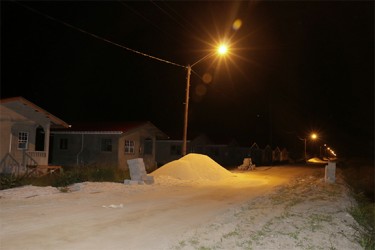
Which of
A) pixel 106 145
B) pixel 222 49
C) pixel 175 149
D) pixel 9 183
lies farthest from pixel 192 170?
pixel 175 149

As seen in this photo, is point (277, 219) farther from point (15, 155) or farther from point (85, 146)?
point (85, 146)

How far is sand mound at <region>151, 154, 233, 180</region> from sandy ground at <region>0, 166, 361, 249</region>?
709 cm

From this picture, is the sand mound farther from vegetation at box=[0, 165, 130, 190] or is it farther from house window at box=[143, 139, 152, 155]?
house window at box=[143, 139, 152, 155]

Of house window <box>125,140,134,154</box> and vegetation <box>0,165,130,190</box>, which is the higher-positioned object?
house window <box>125,140,134,154</box>

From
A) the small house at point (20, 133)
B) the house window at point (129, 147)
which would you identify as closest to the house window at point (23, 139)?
the small house at point (20, 133)

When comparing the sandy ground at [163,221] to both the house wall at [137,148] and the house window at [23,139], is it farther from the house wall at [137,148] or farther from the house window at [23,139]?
the house wall at [137,148]

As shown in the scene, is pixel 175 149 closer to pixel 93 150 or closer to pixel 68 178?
pixel 93 150

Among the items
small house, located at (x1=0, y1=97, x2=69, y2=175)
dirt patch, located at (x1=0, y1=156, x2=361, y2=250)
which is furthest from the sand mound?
small house, located at (x1=0, y1=97, x2=69, y2=175)

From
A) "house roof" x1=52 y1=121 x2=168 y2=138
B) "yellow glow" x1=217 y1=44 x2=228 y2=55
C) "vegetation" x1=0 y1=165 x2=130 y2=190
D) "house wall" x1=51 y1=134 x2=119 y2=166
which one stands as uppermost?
"yellow glow" x1=217 y1=44 x2=228 y2=55

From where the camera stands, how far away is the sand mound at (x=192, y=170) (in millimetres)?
22250

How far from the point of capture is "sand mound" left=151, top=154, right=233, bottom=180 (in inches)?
876

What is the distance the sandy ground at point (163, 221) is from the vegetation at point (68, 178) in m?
1.14

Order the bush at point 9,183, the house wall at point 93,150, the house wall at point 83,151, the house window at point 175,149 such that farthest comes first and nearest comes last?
1. the house window at point 175,149
2. the house wall at point 83,151
3. the house wall at point 93,150
4. the bush at point 9,183

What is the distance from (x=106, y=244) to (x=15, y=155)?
18174 millimetres
